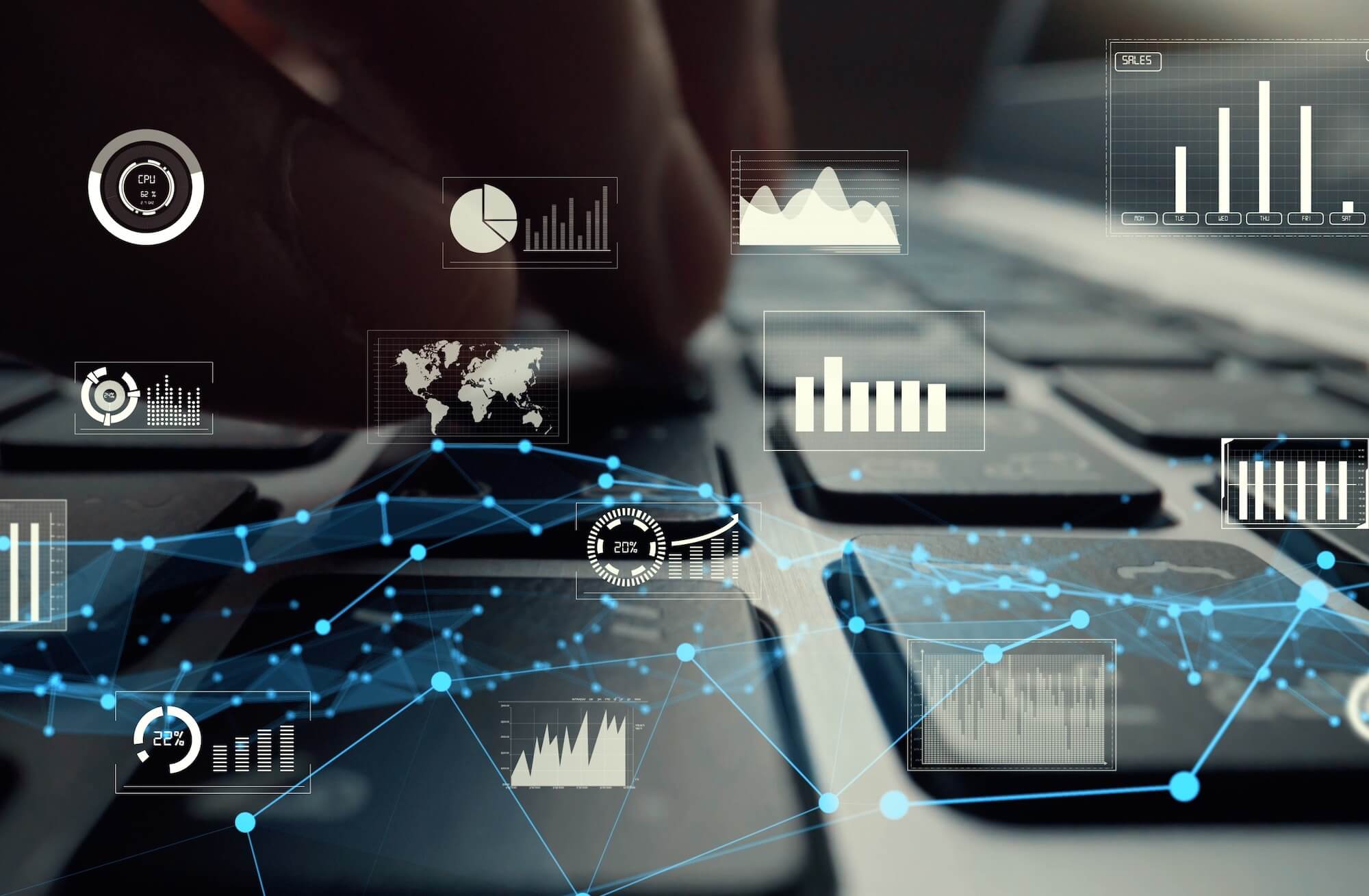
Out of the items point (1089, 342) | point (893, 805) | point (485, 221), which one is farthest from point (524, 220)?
point (1089, 342)

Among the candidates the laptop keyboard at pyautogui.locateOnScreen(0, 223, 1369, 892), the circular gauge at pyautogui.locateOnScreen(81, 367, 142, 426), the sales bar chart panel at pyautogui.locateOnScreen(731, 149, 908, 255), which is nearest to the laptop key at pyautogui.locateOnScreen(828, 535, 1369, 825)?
the laptop keyboard at pyautogui.locateOnScreen(0, 223, 1369, 892)

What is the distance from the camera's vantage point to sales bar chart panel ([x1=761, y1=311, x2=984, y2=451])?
0.90ft

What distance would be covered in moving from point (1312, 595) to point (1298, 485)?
0.04 metres

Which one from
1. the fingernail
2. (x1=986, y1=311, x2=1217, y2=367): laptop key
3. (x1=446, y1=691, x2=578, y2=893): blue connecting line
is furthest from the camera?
(x1=986, y1=311, x2=1217, y2=367): laptop key

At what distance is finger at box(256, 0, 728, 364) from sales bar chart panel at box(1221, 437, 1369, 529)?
210 millimetres

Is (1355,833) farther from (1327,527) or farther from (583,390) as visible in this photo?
(583,390)

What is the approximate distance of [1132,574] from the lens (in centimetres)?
26

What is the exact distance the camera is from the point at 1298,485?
0.91ft

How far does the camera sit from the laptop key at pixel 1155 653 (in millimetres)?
212

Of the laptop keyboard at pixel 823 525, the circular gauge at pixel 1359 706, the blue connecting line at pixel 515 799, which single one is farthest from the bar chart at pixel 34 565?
the circular gauge at pixel 1359 706

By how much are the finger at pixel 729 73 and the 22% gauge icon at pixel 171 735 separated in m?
0.27

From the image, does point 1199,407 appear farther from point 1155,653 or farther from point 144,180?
point 144,180

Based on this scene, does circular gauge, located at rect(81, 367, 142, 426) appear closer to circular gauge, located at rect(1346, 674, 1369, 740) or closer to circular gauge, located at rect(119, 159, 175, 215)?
circular gauge, located at rect(119, 159, 175, 215)

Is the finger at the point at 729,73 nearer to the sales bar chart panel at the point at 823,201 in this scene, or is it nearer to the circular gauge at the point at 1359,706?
the sales bar chart panel at the point at 823,201
